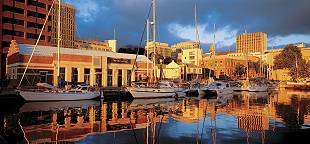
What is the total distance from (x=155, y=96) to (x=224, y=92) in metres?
21.8

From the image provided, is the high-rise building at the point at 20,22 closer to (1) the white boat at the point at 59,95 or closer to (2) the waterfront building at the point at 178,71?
(1) the white boat at the point at 59,95

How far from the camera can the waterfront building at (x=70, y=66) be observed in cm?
5694

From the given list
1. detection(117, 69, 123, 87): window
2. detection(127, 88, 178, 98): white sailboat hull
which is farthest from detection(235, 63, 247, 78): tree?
detection(127, 88, 178, 98): white sailboat hull

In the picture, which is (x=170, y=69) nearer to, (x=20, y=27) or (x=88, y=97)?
(x=20, y=27)

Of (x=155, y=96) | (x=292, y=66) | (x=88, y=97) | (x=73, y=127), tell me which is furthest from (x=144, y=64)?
(x=292, y=66)

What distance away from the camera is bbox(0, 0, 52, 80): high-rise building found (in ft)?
275

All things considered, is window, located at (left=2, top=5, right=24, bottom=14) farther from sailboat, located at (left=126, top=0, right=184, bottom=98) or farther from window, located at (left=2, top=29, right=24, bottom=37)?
sailboat, located at (left=126, top=0, right=184, bottom=98)

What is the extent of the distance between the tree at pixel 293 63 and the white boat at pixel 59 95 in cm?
9571

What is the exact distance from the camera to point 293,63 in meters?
135

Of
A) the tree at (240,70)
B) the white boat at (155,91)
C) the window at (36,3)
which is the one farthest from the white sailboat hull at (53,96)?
the tree at (240,70)

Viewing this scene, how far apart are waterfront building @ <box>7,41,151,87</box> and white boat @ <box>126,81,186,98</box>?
34.9 ft

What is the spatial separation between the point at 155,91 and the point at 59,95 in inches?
647

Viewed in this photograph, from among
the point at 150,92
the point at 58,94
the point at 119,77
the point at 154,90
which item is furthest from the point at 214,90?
the point at 58,94

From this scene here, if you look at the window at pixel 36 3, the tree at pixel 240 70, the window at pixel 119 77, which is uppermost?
the window at pixel 36 3
